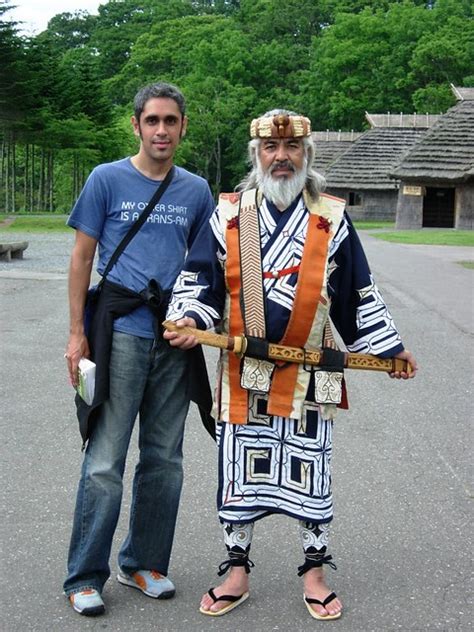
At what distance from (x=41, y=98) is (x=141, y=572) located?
40171 mm

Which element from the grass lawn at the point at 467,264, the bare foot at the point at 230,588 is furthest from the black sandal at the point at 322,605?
the grass lawn at the point at 467,264

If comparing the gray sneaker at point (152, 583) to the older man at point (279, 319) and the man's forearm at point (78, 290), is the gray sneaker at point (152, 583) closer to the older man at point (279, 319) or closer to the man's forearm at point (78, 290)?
the older man at point (279, 319)

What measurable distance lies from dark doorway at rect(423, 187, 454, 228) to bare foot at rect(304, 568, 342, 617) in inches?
1500

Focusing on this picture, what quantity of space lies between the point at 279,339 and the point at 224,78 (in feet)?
226

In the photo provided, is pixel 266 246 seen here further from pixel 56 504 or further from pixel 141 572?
pixel 56 504

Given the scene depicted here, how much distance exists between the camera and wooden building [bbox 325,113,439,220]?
45.8 m

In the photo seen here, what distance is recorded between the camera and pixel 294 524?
4.48m

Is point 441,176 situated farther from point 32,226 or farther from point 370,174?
point 32,226

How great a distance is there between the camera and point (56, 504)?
4.64 m

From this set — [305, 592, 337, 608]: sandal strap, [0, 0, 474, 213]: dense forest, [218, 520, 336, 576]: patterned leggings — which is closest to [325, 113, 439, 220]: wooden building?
[0, 0, 474, 213]: dense forest

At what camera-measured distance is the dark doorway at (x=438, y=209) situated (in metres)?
40.3

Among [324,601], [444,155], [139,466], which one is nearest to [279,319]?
[139,466]

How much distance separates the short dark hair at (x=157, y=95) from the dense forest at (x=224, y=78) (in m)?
33.1

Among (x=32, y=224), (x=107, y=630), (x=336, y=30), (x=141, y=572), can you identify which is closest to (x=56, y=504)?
(x=141, y=572)
